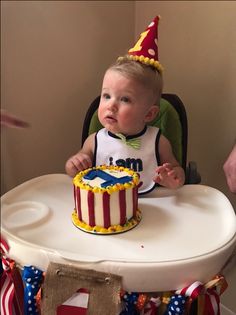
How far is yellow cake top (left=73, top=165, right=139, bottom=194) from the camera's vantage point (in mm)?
684

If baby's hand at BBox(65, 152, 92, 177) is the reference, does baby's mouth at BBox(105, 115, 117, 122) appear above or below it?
above

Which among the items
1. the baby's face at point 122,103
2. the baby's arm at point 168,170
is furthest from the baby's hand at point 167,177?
the baby's face at point 122,103

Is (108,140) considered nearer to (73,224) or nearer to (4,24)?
(73,224)

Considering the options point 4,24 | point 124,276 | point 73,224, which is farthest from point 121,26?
point 124,276

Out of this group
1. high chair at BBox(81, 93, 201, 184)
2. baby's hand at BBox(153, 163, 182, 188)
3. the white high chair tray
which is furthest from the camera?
high chair at BBox(81, 93, 201, 184)

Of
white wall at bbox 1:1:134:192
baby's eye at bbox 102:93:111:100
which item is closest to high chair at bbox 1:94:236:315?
white wall at bbox 1:1:134:192

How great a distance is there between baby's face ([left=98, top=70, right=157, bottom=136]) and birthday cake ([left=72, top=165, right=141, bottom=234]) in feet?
0.43

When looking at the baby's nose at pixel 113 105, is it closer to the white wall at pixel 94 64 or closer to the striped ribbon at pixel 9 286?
the white wall at pixel 94 64

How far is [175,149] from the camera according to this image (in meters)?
0.91

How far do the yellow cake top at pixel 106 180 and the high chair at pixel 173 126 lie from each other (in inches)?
7.1

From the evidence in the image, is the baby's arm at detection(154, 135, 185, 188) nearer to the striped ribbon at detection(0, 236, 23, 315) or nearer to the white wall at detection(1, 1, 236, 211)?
the white wall at detection(1, 1, 236, 211)

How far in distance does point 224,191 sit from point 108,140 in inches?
10.1

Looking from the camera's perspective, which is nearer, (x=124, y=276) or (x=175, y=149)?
(x=124, y=276)

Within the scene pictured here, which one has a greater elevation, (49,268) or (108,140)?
(108,140)
